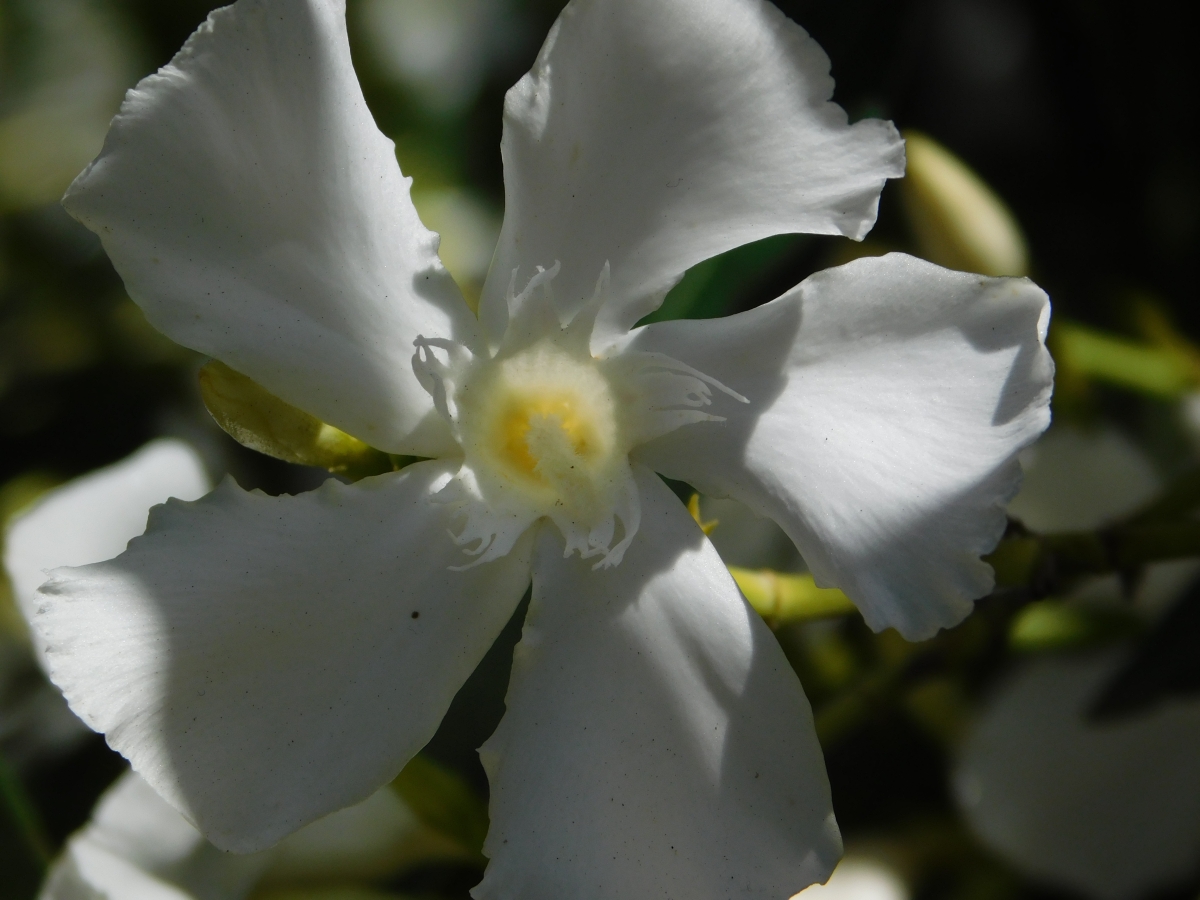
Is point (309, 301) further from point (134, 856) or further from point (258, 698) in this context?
point (134, 856)

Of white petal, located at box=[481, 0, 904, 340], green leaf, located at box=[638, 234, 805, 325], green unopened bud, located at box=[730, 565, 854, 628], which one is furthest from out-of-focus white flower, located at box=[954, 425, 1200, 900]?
white petal, located at box=[481, 0, 904, 340]

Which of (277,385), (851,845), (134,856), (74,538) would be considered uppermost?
(277,385)

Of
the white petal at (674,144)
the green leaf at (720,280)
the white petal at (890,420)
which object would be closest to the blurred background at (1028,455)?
the green leaf at (720,280)

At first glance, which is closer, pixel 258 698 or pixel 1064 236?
pixel 258 698

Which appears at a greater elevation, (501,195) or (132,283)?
(132,283)

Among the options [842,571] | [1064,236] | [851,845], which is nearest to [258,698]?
[842,571]
